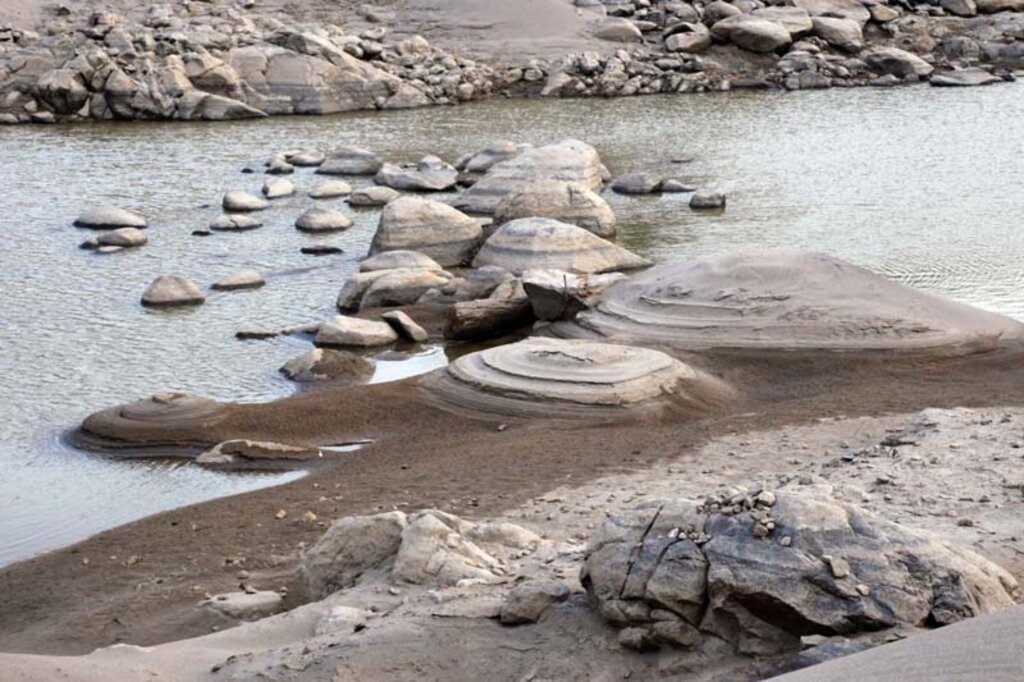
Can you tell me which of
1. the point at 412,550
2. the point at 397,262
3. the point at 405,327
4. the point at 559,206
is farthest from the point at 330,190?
the point at 412,550

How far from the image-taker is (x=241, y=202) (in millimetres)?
18422

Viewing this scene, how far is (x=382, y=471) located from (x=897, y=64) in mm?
25047

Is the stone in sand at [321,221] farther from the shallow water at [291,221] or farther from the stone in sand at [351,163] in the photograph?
the stone in sand at [351,163]

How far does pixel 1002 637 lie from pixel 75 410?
793 cm

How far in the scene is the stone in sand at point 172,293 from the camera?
1355 cm

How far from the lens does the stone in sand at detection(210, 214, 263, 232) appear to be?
1722cm

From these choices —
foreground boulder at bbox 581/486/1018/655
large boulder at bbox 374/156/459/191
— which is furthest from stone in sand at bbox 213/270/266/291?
foreground boulder at bbox 581/486/1018/655

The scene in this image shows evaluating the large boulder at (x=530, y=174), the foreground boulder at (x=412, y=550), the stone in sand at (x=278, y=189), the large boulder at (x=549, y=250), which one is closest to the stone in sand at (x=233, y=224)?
the stone in sand at (x=278, y=189)

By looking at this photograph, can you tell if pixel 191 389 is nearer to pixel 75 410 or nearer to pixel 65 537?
pixel 75 410

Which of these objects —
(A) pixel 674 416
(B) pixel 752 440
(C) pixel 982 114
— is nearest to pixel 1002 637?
(B) pixel 752 440

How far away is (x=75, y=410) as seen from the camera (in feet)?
33.8

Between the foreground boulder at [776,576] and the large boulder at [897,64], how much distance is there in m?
27.6

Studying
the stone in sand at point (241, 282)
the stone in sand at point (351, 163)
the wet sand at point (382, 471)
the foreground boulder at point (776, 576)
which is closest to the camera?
the foreground boulder at point (776, 576)

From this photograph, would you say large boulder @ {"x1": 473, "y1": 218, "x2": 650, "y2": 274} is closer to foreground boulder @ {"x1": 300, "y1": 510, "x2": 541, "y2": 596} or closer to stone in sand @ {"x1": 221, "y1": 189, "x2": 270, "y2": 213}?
stone in sand @ {"x1": 221, "y1": 189, "x2": 270, "y2": 213}
